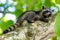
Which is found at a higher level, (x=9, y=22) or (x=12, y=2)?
(x=12, y=2)

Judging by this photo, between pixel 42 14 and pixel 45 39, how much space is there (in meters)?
1.63

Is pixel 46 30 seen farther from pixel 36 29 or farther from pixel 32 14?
pixel 32 14

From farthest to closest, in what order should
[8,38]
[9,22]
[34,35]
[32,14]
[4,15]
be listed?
[32,14] → [4,15] → [9,22] → [34,35] → [8,38]

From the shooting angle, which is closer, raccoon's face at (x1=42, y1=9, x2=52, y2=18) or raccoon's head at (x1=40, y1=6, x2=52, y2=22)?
raccoon's head at (x1=40, y1=6, x2=52, y2=22)

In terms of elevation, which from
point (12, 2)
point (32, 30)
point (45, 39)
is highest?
point (12, 2)

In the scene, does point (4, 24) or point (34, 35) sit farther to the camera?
point (4, 24)

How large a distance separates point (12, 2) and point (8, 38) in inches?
67.8

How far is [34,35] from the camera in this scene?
76.2 inches

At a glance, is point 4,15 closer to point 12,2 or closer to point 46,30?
point 12,2

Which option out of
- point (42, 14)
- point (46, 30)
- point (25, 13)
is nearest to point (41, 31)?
point (46, 30)

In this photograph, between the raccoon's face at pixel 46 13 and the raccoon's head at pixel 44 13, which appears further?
the raccoon's face at pixel 46 13

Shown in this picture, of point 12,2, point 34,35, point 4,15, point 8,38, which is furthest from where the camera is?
point 12,2

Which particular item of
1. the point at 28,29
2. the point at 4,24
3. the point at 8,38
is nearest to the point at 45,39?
the point at 28,29

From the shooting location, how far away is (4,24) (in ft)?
8.07
